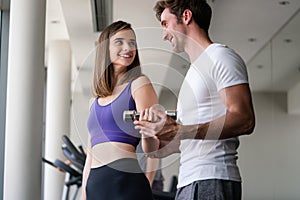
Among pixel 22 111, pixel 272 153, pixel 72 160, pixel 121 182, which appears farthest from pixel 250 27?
pixel 121 182

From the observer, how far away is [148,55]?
5.28 feet

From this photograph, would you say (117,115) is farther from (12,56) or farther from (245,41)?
(245,41)

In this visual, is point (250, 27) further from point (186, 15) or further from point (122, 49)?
point (186, 15)

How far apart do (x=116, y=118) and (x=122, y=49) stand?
22 centimetres

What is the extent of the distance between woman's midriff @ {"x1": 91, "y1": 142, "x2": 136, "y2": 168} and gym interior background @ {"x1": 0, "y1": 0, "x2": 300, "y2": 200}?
0.12 meters

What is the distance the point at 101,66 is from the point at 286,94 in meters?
4.68

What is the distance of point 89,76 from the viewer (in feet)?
6.49

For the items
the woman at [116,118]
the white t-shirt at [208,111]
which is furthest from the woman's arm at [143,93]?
the white t-shirt at [208,111]

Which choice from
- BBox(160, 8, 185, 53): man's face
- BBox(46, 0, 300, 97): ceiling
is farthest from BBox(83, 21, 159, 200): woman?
BBox(46, 0, 300, 97): ceiling

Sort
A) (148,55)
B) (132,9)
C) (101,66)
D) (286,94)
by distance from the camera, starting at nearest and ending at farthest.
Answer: (148,55)
(101,66)
(132,9)
(286,94)

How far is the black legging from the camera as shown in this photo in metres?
1.67

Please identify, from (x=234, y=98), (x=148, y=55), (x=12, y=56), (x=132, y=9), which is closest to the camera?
(x=234, y=98)

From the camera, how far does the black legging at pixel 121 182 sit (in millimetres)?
1675

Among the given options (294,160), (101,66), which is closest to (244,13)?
(294,160)
